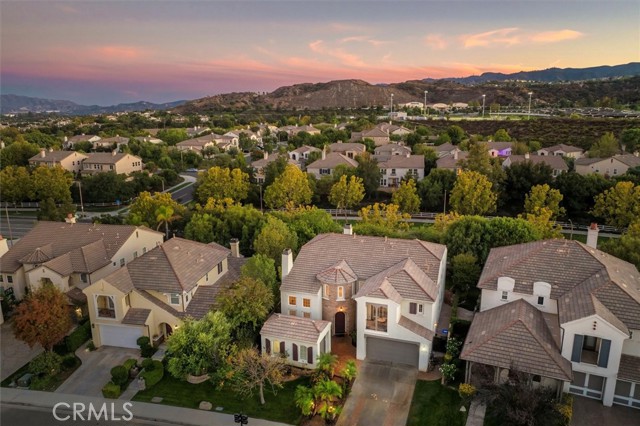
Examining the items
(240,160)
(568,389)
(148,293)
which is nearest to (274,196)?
(240,160)

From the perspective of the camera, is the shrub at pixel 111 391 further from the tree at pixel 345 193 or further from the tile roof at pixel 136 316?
the tree at pixel 345 193

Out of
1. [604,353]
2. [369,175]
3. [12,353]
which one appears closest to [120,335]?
[12,353]

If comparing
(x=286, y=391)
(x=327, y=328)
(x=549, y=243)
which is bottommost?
(x=286, y=391)

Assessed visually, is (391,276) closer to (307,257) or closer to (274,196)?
(307,257)

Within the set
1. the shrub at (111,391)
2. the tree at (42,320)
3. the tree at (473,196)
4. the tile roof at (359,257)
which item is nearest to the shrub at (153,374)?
the shrub at (111,391)

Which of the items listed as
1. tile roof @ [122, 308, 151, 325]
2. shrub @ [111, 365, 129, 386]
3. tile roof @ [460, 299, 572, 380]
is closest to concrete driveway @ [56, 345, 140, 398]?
shrub @ [111, 365, 129, 386]

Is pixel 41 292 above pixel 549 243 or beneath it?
beneath
